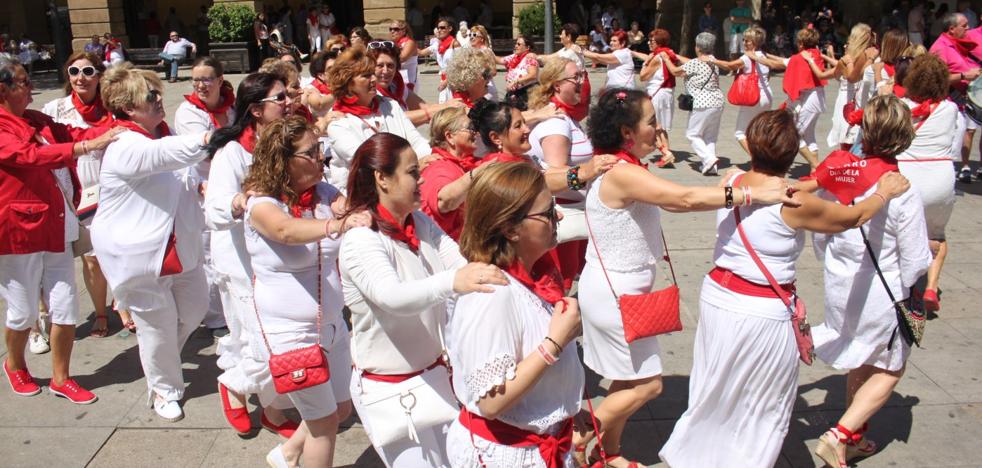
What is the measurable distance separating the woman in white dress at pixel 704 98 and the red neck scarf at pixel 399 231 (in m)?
8.05

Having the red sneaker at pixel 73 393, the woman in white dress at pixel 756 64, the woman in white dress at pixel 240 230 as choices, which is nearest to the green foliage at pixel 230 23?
the woman in white dress at pixel 756 64

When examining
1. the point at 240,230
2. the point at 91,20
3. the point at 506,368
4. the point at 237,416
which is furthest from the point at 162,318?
the point at 91,20

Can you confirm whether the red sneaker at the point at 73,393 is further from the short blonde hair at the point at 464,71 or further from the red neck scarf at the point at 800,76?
the red neck scarf at the point at 800,76

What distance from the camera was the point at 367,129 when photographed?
543 centimetres

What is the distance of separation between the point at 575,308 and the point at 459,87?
378 cm

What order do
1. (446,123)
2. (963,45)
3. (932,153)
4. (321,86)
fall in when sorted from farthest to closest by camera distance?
(963,45) → (321,86) → (932,153) → (446,123)

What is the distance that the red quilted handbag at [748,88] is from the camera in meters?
10.6

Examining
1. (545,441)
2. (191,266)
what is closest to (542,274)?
(545,441)

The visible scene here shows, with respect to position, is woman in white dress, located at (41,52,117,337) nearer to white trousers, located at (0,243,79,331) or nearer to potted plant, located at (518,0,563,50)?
white trousers, located at (0,243,79,331)

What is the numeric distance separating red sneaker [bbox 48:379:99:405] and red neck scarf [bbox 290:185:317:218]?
8.14ft

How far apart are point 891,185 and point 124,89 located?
388 centimetres

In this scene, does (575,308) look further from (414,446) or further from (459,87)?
(459,87)

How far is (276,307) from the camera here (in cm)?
371

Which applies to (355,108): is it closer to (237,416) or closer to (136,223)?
(136,223)
